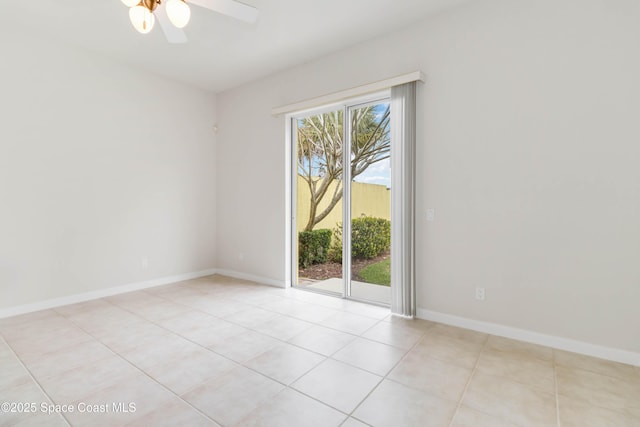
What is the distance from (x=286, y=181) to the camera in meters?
4.36

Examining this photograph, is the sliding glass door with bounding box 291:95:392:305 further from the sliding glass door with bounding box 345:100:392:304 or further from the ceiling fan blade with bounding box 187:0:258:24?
the ceiling fan blade with bounding box 187:0:258:24

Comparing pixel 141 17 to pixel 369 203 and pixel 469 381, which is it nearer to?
pixel 369 203

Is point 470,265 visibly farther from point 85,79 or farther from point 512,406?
point 85,79

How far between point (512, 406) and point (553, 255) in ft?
4.36

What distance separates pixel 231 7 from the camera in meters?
2.27

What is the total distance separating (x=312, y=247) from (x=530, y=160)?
280 cm

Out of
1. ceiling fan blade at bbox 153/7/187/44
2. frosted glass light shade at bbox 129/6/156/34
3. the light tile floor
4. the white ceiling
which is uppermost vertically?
the white ceiling

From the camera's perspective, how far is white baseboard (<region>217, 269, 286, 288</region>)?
14.5ft

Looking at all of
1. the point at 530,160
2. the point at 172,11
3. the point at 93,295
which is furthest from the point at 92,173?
the point at 530,160

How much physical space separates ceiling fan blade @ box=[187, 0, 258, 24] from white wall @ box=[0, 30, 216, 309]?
2481 mm

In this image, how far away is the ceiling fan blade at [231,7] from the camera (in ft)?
7.23

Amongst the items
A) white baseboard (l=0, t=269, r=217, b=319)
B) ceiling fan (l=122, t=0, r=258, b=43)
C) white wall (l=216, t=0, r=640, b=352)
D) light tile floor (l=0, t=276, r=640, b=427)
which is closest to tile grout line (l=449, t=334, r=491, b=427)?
light tile floor (l=0, t=276, r=640, b=427)

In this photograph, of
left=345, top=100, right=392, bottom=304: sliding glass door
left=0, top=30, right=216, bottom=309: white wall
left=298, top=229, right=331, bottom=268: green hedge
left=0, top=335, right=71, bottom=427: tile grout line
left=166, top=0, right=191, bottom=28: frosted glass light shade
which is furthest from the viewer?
left=298, top=229, right=331, bottom=268: green hedge

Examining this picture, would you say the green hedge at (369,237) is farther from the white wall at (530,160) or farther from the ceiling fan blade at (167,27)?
the ceiling fan blade at (167,27)
